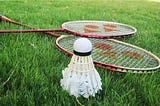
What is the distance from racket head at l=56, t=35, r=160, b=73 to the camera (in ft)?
6.73

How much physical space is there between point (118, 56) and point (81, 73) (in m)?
0.94

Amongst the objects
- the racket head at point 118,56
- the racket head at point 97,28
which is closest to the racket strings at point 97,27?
the racket head at point 97,28

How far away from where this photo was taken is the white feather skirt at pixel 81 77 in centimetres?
156

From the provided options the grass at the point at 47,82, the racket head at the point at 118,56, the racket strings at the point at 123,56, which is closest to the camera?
the grass at the point at 47,82

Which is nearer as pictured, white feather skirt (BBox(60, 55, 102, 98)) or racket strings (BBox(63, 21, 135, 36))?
white feather skirt (BBox(60, 55, 102, 98))

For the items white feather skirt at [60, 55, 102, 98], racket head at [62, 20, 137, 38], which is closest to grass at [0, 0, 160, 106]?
white feather skirt at [60, 55, 102, 98]

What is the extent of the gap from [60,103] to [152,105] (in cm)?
51

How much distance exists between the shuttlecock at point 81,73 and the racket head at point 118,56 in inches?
15.9

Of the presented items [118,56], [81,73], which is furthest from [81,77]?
[118,56]

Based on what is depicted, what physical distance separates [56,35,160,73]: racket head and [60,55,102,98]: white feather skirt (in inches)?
15.6

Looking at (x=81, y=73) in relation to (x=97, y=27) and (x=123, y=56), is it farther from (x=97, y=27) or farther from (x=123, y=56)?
(x=97, y=27)

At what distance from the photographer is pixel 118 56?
2461mm

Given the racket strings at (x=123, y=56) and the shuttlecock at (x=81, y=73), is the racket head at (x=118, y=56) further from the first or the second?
the shuttlecock at (x=81, y=73)

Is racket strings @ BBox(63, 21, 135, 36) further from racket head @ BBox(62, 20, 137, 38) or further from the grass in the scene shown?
the grass
